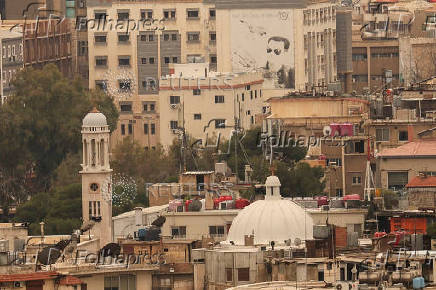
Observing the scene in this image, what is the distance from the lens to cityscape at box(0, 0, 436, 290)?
84562 mm

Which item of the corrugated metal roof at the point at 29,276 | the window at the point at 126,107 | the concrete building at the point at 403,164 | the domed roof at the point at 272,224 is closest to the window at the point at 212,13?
the window at the point at 126,107

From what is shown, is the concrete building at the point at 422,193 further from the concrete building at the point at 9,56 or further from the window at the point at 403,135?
the concrete building at the point at 9,56

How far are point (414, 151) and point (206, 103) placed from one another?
137 ft

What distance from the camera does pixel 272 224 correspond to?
86.9m

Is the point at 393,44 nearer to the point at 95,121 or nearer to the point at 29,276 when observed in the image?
the point at 95,121

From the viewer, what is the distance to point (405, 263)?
73.6 metres

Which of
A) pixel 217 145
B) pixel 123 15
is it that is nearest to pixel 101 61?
pixel 123 15

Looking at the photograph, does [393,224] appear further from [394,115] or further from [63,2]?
[63,2]

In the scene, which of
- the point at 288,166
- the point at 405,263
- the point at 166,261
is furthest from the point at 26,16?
the point at 405,263

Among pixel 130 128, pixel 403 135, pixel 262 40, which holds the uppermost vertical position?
pixel 262 40

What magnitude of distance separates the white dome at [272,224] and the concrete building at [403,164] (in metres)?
20.6

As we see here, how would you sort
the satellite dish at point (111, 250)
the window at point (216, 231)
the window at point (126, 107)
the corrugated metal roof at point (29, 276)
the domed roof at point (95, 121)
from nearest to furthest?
the corrugated metal roof at point (29, 276)
the satellite dish at point (111, 250)
the window at point (216, 231)
the domed roof at point (95, 121)
the window at point (126, 107)

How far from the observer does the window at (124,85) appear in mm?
165750

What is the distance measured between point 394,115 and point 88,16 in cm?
5354
